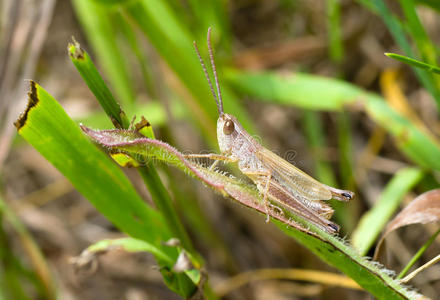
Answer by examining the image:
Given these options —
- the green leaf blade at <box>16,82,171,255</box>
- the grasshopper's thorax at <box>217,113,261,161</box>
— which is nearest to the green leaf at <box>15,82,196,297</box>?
the green leaf blade at <box>16,82,171,255</box>

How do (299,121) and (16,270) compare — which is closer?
(16,270)

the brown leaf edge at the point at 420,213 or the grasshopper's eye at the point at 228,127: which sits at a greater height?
the grasshopper's eye at the point at 228,127

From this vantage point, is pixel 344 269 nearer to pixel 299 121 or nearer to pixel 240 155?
pixel 240 155

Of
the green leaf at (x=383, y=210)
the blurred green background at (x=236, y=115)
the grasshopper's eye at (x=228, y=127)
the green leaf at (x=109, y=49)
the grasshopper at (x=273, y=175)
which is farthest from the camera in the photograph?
the green leaf at (x=109, y=49)

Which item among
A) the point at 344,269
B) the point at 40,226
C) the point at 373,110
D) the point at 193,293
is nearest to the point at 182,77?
the point at 373,110

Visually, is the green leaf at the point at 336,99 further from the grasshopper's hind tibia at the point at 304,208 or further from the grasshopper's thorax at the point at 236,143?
the grasshopper's hind tibia at the point at 304,208

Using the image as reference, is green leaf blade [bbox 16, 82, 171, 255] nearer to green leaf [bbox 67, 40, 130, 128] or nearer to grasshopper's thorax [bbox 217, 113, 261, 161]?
green leaf [bbox 67, 40, 130, 128]

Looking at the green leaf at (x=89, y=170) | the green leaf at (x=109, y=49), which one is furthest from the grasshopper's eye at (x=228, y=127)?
the green leaf at (x=109, y=49)

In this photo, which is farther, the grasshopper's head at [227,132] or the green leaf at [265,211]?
the grasshopper's head at [227,132]
